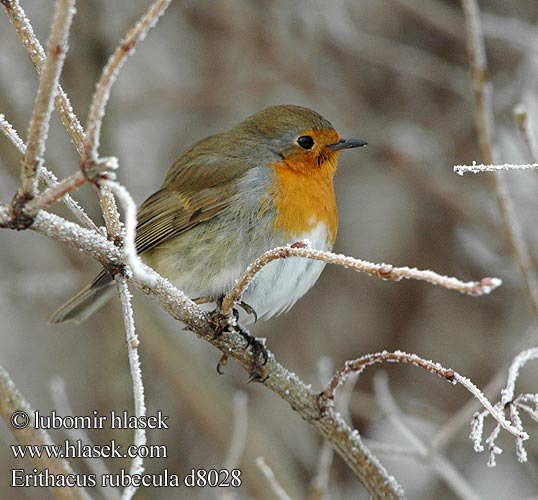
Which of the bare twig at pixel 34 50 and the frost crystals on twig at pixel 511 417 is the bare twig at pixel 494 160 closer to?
the frost crystals on twig at pixel 511 417

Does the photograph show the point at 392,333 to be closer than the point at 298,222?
No

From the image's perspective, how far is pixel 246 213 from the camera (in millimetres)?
3051

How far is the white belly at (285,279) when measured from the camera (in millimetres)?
2957

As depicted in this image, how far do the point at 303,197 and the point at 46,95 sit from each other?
6.22 ft

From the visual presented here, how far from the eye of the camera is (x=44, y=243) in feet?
16.3

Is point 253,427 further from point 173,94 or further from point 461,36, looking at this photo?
point 461,36

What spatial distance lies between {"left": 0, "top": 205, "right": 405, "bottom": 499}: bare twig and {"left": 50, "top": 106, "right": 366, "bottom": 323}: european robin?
0.74 metres

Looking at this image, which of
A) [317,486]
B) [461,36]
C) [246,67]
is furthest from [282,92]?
[317,486]

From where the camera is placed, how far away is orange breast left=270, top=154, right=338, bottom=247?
9.95 feet

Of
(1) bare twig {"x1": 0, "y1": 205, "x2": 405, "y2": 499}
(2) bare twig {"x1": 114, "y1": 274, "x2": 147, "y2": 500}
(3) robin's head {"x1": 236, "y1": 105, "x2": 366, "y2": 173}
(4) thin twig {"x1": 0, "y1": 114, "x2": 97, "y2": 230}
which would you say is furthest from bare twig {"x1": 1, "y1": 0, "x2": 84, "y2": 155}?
(3) robin's head {"x1": 236, "y1": 105, "x2": 366, "y2": 173}

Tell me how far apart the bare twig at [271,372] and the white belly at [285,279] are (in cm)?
68

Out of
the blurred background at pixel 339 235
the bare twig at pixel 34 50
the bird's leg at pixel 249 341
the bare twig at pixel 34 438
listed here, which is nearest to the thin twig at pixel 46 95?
the bare twig at pixel 34 50

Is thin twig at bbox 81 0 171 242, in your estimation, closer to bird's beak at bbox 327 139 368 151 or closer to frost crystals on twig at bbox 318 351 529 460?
frost crystals on twig at bbox 318 351 529 460

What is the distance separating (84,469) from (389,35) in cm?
308
